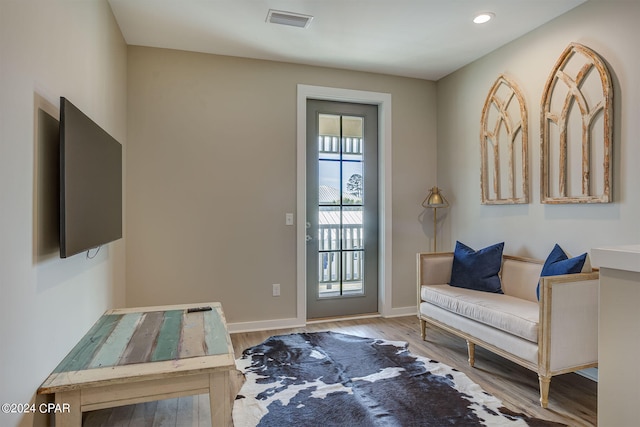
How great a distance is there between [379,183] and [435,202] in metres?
0.63

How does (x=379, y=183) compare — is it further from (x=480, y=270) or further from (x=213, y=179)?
(x=213, y=179)

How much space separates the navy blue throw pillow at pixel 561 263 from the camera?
7.70 ft

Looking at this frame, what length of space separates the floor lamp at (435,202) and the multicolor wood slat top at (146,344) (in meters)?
2.51

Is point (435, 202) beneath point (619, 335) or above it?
above

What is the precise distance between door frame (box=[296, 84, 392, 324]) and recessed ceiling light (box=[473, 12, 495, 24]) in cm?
129

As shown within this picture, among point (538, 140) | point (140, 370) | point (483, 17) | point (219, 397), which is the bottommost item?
point (219, 397)

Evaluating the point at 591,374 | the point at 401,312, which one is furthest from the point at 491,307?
the point at 401,312

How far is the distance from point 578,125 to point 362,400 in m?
2.38

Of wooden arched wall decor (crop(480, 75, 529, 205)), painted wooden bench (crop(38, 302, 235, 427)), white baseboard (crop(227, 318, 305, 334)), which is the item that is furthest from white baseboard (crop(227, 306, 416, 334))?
wooden arched wall decor (crop(480, 75, 529, 205))

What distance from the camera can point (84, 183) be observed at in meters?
1.75

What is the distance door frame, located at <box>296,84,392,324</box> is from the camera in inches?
147

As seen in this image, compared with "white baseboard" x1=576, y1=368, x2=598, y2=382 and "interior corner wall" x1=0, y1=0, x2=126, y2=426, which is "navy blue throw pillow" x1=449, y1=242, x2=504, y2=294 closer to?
"white baseboard" x1=576, y1=368, x2=598, y2=382

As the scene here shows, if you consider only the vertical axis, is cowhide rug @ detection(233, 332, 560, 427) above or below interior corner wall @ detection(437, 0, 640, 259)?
below

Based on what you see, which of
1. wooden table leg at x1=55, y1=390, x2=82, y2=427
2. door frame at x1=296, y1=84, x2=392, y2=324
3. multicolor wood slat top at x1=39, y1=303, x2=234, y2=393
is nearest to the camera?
wooden table leg at x1=55, y1=390, x2=82, y2=427
